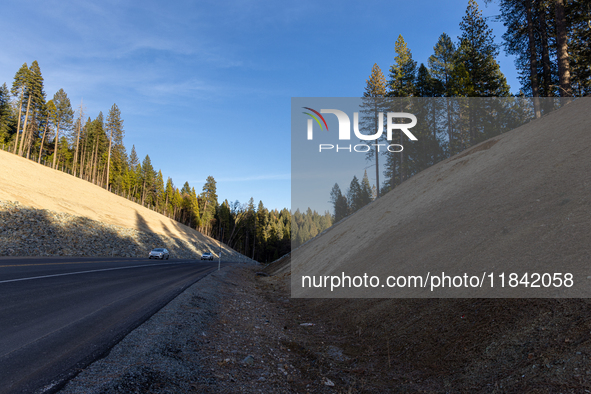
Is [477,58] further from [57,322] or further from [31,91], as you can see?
[31,91]

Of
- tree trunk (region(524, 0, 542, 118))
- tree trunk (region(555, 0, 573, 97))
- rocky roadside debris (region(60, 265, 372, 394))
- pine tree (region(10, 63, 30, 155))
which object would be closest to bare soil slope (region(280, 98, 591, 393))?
rocky roadside debris (region(60, 265, 372, 394))

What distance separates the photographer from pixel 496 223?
877 centimetres

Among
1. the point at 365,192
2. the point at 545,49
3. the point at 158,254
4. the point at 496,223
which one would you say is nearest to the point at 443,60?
the point at 545,49

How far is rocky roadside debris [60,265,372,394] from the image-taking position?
390 cm

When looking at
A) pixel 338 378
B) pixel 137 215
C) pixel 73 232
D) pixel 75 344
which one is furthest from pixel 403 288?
pixel 137 215

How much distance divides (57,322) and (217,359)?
3404 mm

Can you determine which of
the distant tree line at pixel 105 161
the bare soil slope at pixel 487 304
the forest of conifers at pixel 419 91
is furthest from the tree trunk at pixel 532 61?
the distant tree line at pixel 105 161

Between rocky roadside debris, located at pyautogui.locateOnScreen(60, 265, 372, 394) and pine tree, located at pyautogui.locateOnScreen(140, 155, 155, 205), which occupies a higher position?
pine tree, located at pyautogui.locateOnScreen(140, 155, 155, 205)

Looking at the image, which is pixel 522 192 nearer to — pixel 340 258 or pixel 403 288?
pixel 403 288

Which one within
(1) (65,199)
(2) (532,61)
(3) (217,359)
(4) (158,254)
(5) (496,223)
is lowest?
(3) (217,359)

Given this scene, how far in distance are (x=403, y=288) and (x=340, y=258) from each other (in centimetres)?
634

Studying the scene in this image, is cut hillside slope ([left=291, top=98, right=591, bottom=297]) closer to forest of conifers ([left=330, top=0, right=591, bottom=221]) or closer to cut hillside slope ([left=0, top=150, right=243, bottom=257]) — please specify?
forest of conifers ([left=330, top=0, right=591, bottom=221])

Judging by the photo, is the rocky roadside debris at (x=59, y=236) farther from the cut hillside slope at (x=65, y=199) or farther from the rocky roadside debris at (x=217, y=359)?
the rocky roadside debris at (x=217, y=359)

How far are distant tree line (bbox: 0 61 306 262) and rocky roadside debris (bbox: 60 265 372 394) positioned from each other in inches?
2500
